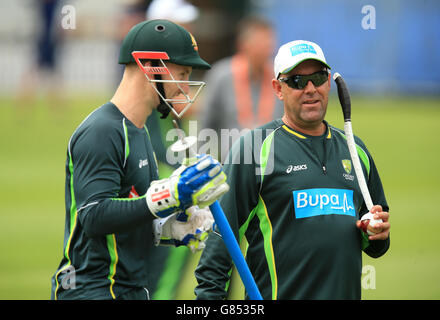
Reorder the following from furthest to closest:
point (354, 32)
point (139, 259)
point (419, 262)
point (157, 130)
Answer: point (354, 32)
point (419, 262)
point (157, 130)
point (139, 259)

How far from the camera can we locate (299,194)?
3.98 m

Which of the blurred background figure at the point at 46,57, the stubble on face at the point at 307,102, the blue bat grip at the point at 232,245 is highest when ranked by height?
the blurred background figure at the point at 46,57

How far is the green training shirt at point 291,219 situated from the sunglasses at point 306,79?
0.83 feet

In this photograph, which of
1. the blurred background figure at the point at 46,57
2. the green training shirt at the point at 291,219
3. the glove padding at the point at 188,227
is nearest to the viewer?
the green training shirt at the point at 291,219

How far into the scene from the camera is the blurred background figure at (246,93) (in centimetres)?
733

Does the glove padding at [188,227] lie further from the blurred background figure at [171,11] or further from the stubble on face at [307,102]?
the blurred background figure at [171,11]

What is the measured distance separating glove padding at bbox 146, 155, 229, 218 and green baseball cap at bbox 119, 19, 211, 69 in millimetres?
704

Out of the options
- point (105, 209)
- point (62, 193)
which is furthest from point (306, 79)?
point (62, 193)

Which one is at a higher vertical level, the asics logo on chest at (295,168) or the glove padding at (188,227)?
the asics logo on chest at (295,168)

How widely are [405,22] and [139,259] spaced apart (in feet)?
77.3

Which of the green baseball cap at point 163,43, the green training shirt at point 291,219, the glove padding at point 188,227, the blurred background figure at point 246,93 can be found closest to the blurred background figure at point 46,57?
the blurred background figure at point 246,93

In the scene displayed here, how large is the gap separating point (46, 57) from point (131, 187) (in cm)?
1928
